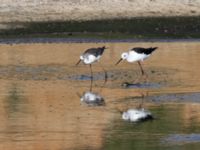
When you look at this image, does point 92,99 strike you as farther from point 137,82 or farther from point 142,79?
point 142,79

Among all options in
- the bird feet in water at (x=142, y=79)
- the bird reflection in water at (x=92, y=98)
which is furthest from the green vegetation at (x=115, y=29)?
the bird reflection in water at (x=92, y=98)

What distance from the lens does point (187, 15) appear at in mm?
27688

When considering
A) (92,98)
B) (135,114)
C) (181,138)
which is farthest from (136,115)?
(92,98)

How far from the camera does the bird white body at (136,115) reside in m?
13.1

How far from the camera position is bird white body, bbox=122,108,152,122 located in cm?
1310

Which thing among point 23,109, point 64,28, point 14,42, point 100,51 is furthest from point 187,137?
point 64,28

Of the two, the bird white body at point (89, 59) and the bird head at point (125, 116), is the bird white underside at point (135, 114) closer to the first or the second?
the bird head at point (125, 116)

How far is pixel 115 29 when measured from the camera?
86.1 ft

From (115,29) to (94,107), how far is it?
40.2ft

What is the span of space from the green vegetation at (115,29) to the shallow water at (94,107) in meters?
3.28

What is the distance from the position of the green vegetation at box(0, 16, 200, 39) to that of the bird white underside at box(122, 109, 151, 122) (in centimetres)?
1183

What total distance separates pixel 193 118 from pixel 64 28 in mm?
13586

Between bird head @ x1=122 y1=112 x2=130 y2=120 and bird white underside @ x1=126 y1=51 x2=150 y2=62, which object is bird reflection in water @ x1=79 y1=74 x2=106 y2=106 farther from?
bird white underside @ x1=126 y1=51 x2=150 y2=62

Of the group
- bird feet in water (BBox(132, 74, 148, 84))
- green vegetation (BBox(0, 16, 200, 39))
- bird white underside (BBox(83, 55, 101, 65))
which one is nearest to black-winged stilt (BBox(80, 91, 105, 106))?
bird feet in water (BBox(132, 74, 148, 84))
